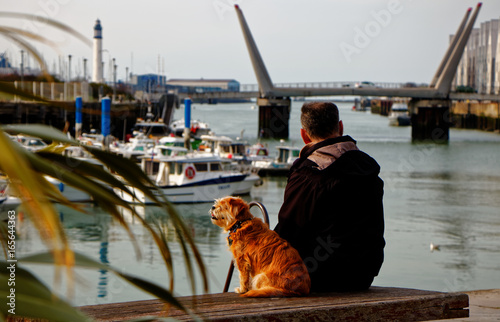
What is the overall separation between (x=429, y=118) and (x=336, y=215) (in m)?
67.3

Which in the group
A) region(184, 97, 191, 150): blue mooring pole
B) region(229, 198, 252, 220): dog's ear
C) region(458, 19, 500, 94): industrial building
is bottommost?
region(184, 97, 191, 150): blue mooring pole

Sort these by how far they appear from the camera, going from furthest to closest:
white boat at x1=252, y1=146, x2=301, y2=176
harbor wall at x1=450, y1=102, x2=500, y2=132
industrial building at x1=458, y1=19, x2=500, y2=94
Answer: industrial building at x1=458, y1=19, x2=500, y2=94 → harbor wall at x1=450, y1=102, x2=500, y2=132 → white boat at x1=252, y1=146, x2=301, y2=176

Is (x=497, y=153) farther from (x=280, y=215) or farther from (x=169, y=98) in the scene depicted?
(x=280, y=215)

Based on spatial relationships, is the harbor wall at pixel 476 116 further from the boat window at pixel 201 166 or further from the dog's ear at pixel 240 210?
the dog's ear at pixel 240 210

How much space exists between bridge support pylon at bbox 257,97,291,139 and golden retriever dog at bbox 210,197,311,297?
60165 mm

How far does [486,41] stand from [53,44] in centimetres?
10366

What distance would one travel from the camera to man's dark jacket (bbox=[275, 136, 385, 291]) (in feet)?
8.16

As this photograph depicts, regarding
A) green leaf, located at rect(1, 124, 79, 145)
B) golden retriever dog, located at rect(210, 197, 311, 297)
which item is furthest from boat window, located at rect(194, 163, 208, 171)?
green leaf, located at rect(1, 124, 79, 145)

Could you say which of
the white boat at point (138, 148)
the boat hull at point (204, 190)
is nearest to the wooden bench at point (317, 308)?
the boat hull at point (204, 190)

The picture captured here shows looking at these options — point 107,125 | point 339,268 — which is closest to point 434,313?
point 339,268

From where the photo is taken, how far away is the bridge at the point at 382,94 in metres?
64.3

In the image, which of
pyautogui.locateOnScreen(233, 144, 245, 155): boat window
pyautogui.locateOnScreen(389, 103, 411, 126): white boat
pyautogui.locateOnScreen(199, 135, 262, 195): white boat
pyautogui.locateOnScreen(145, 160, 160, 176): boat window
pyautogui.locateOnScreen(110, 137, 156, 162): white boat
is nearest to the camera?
pyautogui.locateOnScreen(145, 160, 160, 176): boat window

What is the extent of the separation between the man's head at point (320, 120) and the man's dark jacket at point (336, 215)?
6 centimetres

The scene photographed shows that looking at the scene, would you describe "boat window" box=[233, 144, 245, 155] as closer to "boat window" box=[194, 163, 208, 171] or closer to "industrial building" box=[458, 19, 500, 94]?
"boat window" box=[194, 163, 208, 171]
